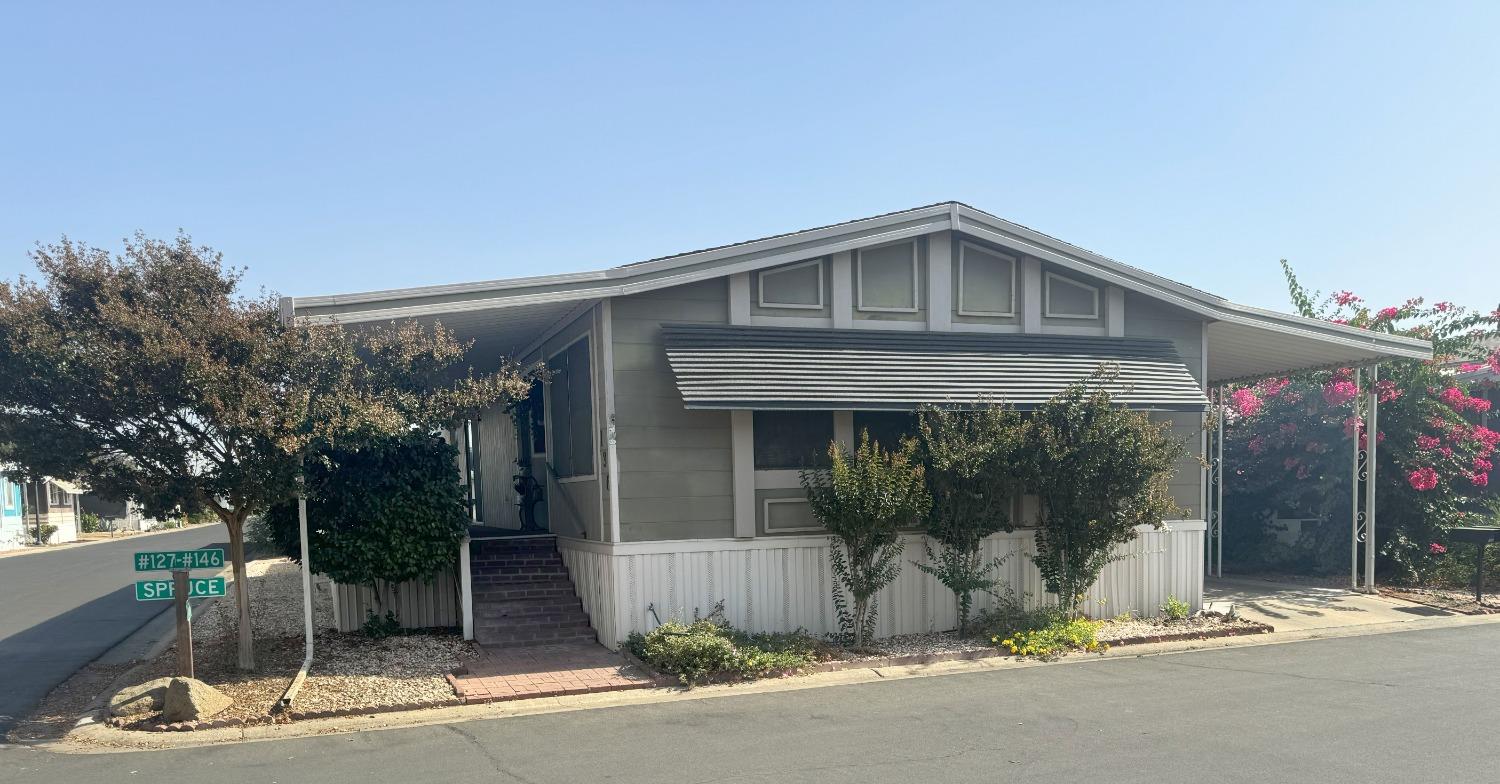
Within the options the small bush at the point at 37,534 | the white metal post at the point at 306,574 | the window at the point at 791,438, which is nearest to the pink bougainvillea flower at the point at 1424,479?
the window at the point at 791,438

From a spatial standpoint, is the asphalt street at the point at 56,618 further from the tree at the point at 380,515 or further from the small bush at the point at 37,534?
the small bush at the point at 37,534

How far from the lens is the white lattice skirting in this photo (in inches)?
406

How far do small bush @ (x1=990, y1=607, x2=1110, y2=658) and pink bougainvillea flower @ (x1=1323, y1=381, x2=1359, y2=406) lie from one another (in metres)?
6.73

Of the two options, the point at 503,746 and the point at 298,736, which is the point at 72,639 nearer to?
the point at 298,736

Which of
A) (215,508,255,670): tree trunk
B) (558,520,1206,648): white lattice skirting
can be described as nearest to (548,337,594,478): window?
(558,520,1206,648): white lattice skirting

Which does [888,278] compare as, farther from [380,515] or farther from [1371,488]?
[1371,488]

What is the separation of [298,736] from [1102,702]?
21.9 ft

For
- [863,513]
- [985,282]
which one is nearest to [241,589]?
[863,513]

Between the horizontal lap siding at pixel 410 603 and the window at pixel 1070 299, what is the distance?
320 inches

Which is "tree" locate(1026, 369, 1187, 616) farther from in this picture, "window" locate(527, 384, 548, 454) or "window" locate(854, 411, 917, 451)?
"window" locate(527, 384, 548, 454)

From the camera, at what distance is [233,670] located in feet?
31.5

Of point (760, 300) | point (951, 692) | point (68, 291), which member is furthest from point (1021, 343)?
point (68, 291)

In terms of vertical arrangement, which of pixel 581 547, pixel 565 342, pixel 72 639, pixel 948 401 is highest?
pixel 565 342

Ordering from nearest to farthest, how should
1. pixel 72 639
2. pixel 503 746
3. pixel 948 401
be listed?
pixel 503 746
pixel 948 401
pixel 72 639
